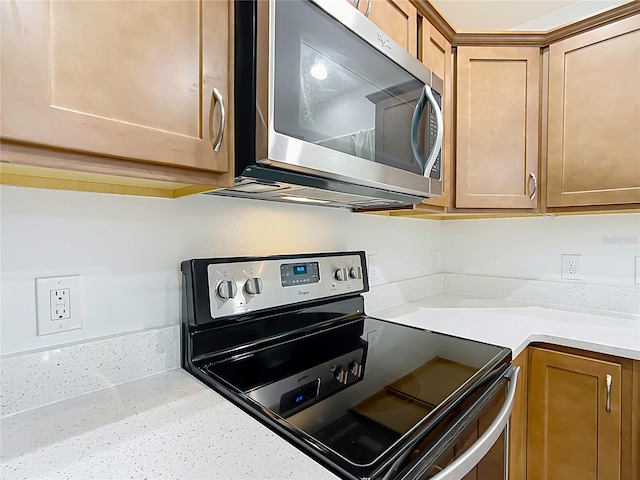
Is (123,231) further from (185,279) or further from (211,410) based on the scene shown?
(211,410)

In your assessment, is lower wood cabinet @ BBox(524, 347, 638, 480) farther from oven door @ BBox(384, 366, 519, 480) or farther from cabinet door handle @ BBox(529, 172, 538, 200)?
cabinet door handle @ BBox(529, 172, 538, 200)

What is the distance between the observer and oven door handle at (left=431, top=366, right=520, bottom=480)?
60 centimetres

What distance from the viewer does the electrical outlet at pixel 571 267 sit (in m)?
1.62

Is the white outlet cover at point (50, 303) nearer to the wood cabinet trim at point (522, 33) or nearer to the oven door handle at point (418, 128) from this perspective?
the oven door handle at point (418, 128)

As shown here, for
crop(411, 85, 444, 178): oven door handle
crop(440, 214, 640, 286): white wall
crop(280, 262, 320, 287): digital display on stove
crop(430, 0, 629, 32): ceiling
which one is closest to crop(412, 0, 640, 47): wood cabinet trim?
crop(430, 0, 629, 32): ceiling

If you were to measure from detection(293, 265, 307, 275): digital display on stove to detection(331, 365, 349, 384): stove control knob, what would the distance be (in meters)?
0.34

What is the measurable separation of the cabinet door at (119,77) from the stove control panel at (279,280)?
36cm

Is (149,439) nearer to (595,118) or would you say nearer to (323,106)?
(323,106)

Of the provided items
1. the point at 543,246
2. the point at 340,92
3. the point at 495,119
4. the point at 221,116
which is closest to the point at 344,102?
the point at 340,92

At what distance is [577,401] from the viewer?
3.70 feet

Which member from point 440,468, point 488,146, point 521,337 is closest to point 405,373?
point 440,468

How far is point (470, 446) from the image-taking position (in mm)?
699

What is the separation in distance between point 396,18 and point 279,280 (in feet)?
3.08

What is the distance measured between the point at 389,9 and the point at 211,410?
123cm
